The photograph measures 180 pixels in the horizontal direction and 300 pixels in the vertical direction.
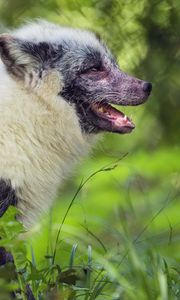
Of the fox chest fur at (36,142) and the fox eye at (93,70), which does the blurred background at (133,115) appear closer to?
the fox chest fur at (36,142)

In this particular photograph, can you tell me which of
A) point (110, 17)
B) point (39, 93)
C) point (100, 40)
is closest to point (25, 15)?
point (110, 17)

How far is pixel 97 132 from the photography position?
252 inches

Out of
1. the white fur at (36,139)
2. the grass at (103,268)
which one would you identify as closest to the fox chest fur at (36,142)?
the white fur at (36,139)

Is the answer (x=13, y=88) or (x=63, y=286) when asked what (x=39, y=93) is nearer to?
(x=13, y=88)

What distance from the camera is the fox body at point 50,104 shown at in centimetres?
579

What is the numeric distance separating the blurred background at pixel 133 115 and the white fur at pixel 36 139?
232 mm

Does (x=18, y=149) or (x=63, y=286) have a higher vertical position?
(x=18, y=149)

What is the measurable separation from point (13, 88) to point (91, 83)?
1.90 ft

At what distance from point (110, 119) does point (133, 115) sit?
Answer: 2.04m

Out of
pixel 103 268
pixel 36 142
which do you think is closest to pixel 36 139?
pixel 36 142

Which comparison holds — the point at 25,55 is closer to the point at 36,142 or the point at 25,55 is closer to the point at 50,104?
the point at 50,104

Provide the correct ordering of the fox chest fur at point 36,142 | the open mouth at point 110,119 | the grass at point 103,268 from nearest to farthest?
1. the grass at point 103,268
2. the fox chest fur at point 36,142
3. the open mouth at point 110,119

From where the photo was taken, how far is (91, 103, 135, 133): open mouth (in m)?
6.21

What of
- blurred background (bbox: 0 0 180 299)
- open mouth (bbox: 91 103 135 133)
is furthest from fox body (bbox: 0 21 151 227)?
blurred background (bbox: 0 0 180 299)
